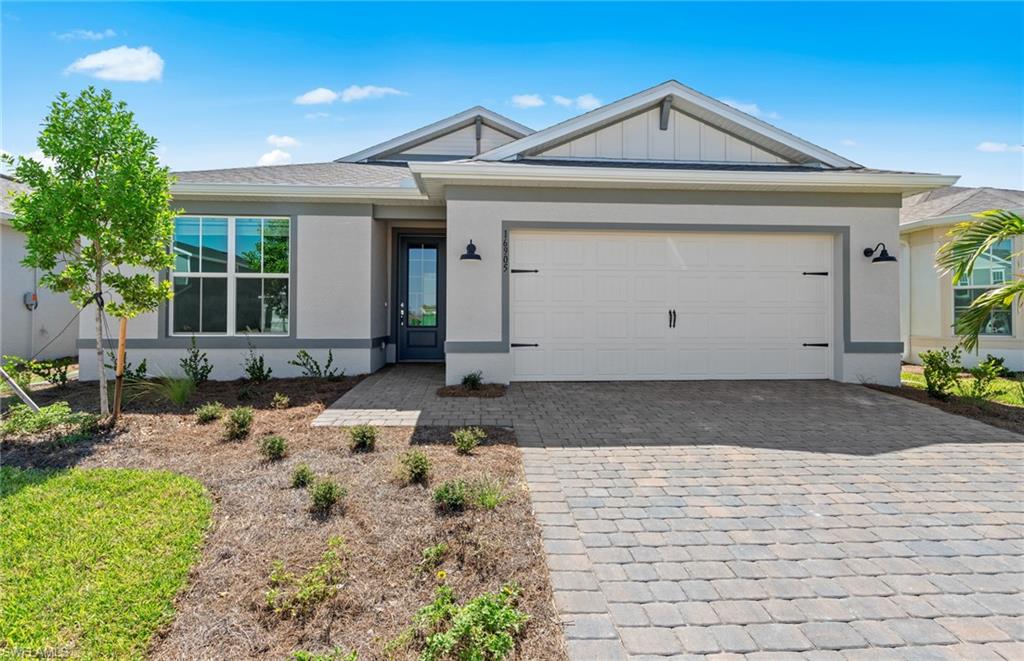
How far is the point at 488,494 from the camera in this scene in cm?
371

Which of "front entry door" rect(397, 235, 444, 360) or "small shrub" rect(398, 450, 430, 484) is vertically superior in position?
"front entry door" rect(397, 235, 444, 360)

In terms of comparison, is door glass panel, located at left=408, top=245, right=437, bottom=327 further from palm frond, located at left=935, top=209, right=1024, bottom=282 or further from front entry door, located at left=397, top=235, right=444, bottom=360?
palm frond, located at left=935, top=209, right=1024, bottom=282

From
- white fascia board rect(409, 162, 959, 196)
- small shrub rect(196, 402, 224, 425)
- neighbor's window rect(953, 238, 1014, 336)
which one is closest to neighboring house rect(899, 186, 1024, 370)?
neighbor's window rect(953, 238, 1014, 336)

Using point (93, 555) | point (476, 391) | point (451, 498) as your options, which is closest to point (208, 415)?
point (93, 555)

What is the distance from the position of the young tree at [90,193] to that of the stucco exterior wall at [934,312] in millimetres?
13889

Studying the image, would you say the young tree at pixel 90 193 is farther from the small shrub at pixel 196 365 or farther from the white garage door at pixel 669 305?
the white garage door at pixel 669 305

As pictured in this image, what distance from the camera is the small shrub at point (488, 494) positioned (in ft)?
11.9

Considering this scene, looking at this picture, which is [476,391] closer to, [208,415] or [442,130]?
[208,415]

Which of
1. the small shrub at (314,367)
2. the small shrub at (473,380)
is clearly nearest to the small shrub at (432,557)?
the small shrub at (473,380)

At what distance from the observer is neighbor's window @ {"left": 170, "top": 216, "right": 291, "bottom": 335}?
912cm

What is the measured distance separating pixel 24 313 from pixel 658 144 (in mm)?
13985

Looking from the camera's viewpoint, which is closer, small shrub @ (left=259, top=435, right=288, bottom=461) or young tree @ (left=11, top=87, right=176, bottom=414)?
small shrub @ (left=259, top=435, right=288, bottom=461)

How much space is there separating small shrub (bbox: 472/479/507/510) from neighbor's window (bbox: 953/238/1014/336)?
11.8m

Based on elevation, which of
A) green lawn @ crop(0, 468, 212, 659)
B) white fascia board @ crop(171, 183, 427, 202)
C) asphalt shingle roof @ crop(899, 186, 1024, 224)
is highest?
asphalt shingle roof @ crop(899, 186, 1024, 224)
